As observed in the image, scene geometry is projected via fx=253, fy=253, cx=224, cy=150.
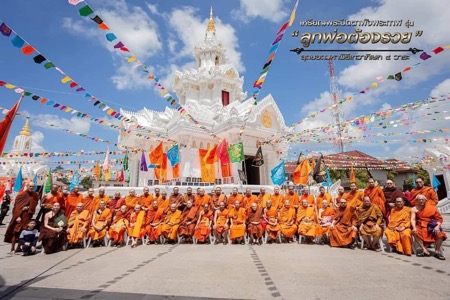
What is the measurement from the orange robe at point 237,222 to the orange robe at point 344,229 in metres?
2.58

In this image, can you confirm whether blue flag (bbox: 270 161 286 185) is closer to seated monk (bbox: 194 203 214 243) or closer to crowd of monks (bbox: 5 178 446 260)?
crowd of monks (bbox: 5 178 446 260)

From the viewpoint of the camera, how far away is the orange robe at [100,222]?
7.42m

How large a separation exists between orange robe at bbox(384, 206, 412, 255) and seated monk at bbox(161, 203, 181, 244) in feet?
19.3

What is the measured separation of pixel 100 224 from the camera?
7.61m

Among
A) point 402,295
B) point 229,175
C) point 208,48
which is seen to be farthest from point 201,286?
point 208,48

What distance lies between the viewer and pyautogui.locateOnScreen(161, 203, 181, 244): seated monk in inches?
311

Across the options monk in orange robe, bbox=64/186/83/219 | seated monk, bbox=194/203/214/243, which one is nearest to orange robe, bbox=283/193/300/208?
seated monk, bbox=194/203/214/243

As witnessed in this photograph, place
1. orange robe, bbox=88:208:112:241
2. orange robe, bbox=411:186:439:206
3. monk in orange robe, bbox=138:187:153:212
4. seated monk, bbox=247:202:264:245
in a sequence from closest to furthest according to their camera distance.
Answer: orange robe, bbox=411:186:439:206 < orange robe, bbox=88:208:112:241 < seated monk, bbox=247:202:264:245 < monk in orange robe, bbox=138:187:153:212

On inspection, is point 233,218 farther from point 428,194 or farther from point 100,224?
point 428,194

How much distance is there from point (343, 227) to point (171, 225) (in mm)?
5123

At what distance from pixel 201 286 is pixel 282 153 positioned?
16.6m

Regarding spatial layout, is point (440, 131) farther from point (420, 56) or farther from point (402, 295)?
point (402, 295)

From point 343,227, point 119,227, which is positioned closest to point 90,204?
point 119,227

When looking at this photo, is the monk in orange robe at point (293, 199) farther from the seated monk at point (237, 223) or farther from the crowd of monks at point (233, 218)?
the seated monk at point (237, 223)
